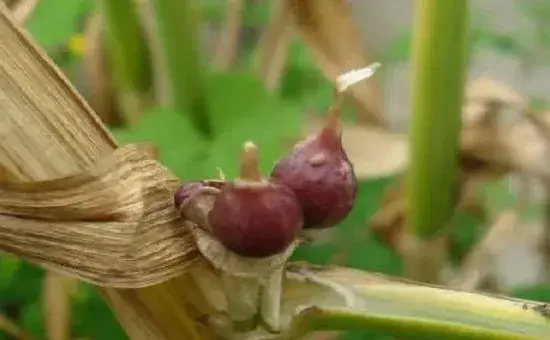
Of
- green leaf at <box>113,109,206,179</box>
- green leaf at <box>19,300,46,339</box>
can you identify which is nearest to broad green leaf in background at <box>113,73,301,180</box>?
green leaf at <box>113,109,206,179</box>

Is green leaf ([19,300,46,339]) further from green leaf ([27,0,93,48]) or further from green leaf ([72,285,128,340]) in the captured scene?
green leaf ([27,0,93,48])

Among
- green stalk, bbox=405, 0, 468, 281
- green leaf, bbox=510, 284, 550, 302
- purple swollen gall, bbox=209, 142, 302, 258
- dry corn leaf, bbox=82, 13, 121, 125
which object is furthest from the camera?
dry corn leaf, bbox=82, 13, 121, 125

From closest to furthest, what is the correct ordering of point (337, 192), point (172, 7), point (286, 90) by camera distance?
point (337, 192) → point (172, 7) → point (286, 90)

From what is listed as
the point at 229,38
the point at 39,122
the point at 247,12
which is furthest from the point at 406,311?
the point at 247,12

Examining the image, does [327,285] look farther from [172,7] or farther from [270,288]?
[172,7]

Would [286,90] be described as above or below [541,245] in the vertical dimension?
above

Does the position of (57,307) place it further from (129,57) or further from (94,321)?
(129,57)

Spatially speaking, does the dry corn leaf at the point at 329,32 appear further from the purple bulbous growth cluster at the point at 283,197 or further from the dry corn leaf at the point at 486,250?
the purple bulbous growth cluster at the point at 283,197

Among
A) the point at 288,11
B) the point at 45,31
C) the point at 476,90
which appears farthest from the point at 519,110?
the point at 45,31
